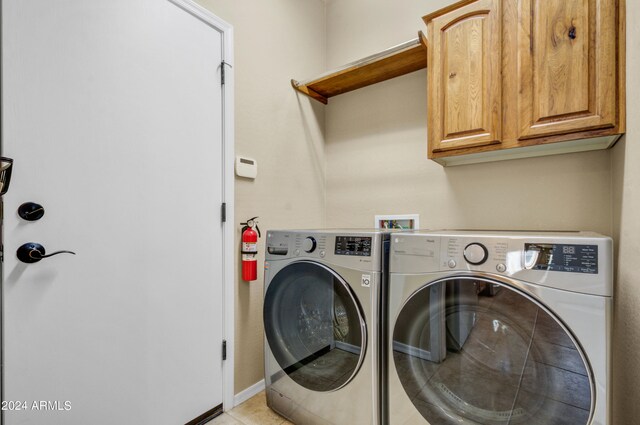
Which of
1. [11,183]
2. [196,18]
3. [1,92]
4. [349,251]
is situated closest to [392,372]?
[349,251]

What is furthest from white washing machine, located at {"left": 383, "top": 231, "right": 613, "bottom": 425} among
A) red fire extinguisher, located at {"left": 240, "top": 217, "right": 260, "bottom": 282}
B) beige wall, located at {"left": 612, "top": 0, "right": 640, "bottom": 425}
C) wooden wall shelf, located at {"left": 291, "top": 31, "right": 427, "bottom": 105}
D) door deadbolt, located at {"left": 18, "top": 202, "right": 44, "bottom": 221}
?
door deadbolt, located at {"left": 18, "top": 202, "right": 44, "bottom": 221}

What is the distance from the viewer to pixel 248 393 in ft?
5.96

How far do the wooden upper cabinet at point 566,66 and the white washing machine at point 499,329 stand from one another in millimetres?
541

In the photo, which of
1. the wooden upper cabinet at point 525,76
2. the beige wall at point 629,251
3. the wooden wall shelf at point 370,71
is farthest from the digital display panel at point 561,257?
the wooden wall shelf at point 370,71

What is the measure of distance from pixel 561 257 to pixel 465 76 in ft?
3.24

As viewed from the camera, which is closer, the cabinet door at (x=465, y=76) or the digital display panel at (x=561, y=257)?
the digital display panel at (x=561, y=257)

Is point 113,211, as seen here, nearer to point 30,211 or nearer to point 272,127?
point 30,211

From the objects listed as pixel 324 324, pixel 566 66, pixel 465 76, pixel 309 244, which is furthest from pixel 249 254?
Answer: pixel 566 66

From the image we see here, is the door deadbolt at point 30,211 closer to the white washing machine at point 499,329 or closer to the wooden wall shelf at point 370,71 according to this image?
the white washing machine at point 499,329

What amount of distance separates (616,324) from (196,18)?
2.42 m

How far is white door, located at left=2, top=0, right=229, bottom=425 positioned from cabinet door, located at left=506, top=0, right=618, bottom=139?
4.96 feet

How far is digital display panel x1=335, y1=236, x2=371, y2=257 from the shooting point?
1276 millimetres

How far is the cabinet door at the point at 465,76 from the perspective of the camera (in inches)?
56.2

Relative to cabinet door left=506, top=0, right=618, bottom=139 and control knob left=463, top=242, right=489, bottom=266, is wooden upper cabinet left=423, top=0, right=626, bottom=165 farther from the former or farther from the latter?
control knob left=463, top=242, right=489, bottom=266
